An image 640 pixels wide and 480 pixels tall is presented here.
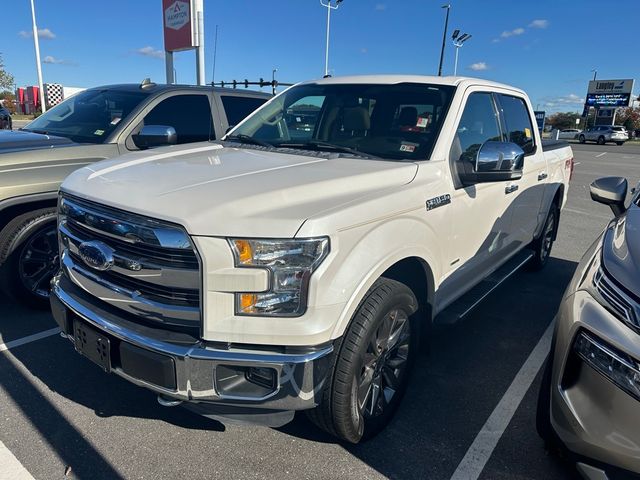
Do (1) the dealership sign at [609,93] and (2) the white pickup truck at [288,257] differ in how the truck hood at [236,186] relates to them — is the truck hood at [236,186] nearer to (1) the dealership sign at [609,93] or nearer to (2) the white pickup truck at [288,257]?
(2) the white pickup truck at [288,257]

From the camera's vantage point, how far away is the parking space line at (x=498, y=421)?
8.18 ft

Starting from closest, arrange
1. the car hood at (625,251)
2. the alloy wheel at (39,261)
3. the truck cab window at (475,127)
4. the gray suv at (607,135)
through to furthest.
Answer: the car hood at (625,251) → the truck cab window at (475,127) → the alloy wheel at (39,261) → the gray suv at (607,135)

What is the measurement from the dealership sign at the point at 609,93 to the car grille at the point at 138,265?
77379 mm

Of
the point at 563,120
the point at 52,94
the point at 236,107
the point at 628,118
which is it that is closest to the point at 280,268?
the point at 236,107

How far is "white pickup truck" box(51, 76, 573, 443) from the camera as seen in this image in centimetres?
201

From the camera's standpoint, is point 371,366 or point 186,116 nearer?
point 371,366

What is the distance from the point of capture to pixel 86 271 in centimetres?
255

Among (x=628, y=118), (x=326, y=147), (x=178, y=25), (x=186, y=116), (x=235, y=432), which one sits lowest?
(x=235, y=432)

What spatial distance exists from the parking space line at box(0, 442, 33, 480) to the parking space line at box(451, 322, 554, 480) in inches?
81.3

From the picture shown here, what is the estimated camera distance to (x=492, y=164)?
295cm

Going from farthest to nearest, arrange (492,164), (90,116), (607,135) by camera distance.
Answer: (607,135) → (90,116) → (492,164)

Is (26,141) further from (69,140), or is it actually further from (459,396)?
(459,396)

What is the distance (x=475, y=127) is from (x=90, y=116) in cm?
A: 362

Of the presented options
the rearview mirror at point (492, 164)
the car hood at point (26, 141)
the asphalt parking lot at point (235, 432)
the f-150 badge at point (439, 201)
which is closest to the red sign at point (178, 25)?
the car hood at point (26, 141)
